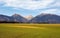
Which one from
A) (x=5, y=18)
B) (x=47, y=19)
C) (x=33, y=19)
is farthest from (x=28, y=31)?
(x=5, y=18)

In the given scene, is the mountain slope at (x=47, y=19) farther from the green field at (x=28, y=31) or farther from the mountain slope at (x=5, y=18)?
the mountain slope at (x=5, y=18)

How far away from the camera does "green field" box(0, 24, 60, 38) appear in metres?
4.56

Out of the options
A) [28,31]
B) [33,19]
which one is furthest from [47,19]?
[28,31]

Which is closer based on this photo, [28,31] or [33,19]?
[28,31]

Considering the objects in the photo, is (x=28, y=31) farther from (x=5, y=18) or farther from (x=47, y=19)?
(x=5, y=18)

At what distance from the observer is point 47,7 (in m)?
5.07

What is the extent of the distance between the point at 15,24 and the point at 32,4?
1017mm

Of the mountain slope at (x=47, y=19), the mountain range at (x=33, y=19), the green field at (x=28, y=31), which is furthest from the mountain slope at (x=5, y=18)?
the mountain slope at (x=47, y=19)

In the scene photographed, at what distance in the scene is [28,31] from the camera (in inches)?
186

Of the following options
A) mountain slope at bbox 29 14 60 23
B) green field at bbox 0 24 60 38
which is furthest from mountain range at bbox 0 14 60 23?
green field at bbox 0 24 60 38

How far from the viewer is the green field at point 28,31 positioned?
4.56 m

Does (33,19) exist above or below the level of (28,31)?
above

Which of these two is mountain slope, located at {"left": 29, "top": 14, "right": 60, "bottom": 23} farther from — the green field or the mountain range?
the green field

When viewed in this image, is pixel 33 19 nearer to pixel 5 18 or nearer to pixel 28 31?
Answer: pixel 28 31
